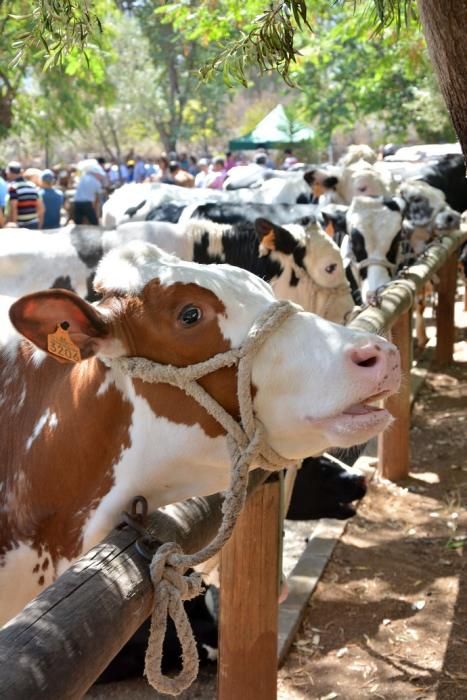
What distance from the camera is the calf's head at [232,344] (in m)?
2.22

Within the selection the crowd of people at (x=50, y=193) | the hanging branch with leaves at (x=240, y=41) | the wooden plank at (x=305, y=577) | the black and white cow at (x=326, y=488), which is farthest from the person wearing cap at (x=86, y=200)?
the black and white cow at (x=326, y=488)

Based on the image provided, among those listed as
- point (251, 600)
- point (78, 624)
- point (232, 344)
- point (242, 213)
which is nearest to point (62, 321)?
point (232, 344)

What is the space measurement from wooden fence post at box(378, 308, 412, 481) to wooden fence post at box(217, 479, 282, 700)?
3.23 meters

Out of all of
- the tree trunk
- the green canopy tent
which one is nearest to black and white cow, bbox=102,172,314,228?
the tree trunk

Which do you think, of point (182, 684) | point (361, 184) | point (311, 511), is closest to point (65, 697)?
point (182, 684)

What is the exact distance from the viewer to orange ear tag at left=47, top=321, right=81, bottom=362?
7.62ft

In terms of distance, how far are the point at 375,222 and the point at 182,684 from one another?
20.8 ft

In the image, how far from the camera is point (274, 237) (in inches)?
245

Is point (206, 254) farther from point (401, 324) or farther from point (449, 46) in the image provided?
point (449, 46)

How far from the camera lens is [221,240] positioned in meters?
6.28

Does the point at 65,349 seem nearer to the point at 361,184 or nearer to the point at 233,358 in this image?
the point at 233,358

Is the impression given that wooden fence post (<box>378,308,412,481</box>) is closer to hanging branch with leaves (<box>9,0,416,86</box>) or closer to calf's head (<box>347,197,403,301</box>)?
calf's head (<box>347,197,403,301</box>)

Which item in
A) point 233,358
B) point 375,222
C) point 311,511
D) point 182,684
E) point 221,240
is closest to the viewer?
point 182,684

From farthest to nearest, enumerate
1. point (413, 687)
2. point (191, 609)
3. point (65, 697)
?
1. point (191, 609)
2. point (413, 687)
3. point (65, 697)
